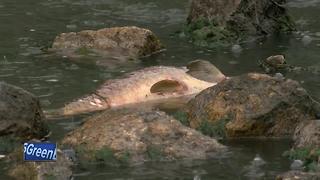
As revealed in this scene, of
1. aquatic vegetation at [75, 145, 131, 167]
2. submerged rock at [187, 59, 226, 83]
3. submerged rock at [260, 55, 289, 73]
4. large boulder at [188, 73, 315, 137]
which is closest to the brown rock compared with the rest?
large boulder at [188, 73, 315, 137]

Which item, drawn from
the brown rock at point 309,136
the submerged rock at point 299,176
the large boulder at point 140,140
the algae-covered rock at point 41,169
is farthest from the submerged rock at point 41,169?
the brown rock at point 309,136

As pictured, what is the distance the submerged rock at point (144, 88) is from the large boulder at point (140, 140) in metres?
1.53

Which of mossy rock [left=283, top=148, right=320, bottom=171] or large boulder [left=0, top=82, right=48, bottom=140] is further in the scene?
large boulder [left=0, top=82, right=48, bottom=140]

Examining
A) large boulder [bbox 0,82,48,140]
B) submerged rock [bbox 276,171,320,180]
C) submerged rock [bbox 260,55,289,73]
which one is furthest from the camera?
submerged rock [bbox 260,55,289,73]

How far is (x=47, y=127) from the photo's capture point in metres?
9.16

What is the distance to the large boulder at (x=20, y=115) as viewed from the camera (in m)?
8.61

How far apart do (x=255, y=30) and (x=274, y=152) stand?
749 cm

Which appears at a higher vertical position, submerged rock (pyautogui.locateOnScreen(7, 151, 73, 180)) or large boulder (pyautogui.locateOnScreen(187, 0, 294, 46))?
submerged rock (pyautogui.locateOnScreen(7, 151, 73, 180))

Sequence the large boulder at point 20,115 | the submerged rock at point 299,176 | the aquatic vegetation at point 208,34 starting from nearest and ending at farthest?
the submerged rock at point 299,176 → the large boulder at point 20,115 → the aquatic vegetation at point 208,34

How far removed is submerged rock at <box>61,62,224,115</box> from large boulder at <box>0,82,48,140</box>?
0.93 meters

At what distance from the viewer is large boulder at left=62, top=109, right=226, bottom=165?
7.97 metres
